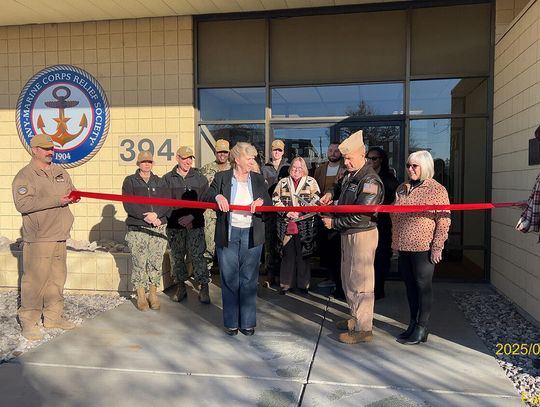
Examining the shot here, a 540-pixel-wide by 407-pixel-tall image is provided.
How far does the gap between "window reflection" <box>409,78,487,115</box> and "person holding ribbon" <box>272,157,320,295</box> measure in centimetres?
207

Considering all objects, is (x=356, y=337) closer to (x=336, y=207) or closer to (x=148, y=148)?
(x=336, y=207)

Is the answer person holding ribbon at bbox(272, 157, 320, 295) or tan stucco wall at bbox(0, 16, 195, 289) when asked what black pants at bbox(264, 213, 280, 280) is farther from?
tan stucco wall at bbox(0, 16, 195, 289)

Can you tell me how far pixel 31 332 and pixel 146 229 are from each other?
143 centimetres

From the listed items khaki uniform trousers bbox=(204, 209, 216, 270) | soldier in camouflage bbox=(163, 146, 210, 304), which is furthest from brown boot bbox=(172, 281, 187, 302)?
khaki uniform trousers bbox=(204, 209, 216, 270)

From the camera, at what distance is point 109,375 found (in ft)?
11.3

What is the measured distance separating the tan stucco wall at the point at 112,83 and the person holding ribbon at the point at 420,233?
378 cm

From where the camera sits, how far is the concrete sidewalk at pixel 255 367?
3.10 m

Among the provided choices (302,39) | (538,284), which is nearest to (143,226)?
(302,39)

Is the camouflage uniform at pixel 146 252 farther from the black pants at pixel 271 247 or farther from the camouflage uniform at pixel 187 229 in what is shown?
the black pants at pixel 271 247

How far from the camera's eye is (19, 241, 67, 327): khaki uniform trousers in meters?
4.30

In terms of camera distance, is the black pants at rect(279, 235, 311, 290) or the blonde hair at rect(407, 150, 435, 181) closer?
the blonde hair at rect(407, 150, 435, 181)

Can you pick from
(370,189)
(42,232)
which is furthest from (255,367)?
(42,232)

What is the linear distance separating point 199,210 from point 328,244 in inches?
61.1

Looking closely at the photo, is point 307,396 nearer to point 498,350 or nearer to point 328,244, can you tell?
point 498,350
